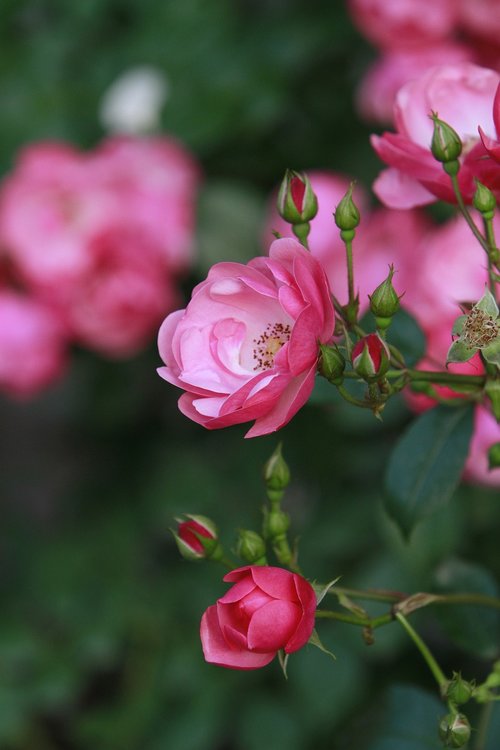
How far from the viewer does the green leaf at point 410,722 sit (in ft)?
2.04

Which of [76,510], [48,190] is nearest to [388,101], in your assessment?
[48,190]

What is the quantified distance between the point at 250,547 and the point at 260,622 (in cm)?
9

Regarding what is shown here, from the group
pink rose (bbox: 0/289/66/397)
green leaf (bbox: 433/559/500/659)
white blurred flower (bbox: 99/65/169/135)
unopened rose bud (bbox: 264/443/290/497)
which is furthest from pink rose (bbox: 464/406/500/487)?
white blurred flower (bbox: 99/65/169/135)

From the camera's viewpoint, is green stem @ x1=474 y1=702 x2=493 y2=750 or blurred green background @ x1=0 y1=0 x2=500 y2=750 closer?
green stem @ x1=474 y1=702 x2=493 y2=750

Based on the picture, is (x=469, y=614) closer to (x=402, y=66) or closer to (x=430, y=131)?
(x=430, y=131)

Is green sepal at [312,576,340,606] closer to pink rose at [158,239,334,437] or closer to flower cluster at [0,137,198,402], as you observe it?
pink rose at [158,239,334,437]

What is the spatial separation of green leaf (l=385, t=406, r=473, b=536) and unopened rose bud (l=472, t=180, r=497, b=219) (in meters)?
0.17

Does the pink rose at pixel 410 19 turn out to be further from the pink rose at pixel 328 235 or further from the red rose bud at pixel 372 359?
the red rose bud at pixel 372 359

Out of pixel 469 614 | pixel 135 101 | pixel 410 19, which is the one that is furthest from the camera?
pixel 135 101

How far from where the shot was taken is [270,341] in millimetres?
508

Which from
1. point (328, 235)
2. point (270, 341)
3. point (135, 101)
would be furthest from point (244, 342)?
point (135, 101)

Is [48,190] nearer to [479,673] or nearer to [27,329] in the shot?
[27,329]

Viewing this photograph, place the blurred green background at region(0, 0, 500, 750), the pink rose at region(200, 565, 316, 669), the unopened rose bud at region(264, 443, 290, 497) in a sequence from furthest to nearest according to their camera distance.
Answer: the blurred green background at region(0, 0, 500, 750) → the unopened rose bud at region(264, 443, 290, 497) → the pink rose at region(200, 565, 316, 669)

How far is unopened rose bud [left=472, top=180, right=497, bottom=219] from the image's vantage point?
1.55 ft
